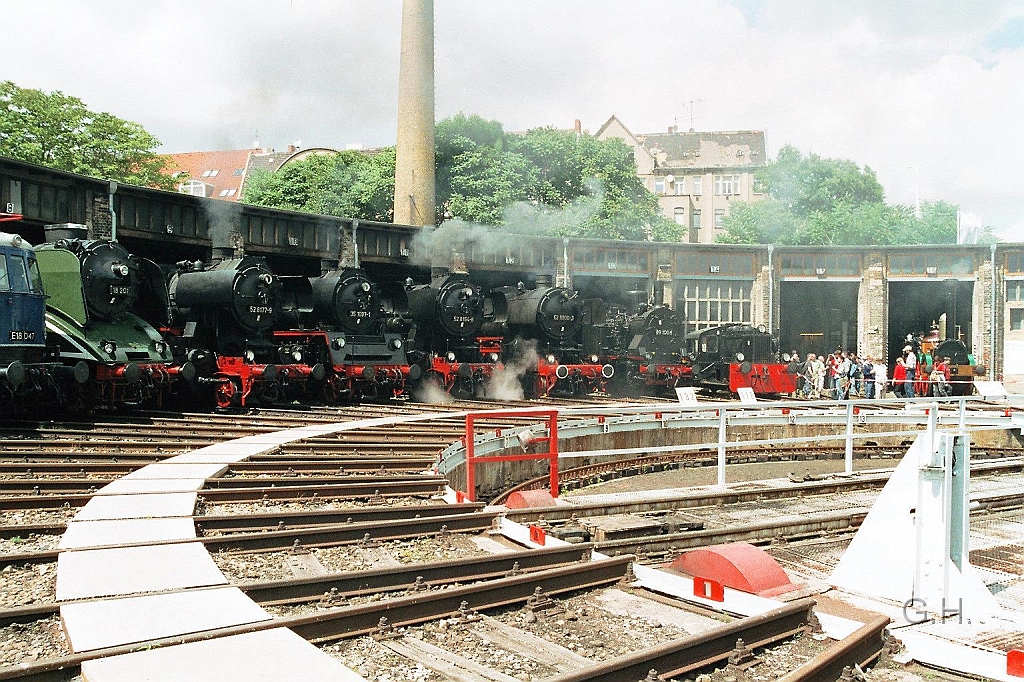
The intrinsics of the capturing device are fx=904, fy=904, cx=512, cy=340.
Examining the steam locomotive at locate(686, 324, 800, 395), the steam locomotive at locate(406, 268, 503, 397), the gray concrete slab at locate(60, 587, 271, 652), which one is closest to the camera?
the gray concrete slab at locate(60, 587, 271, 652)

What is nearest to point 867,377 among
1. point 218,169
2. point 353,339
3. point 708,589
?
point 353,339

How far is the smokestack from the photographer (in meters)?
39.4

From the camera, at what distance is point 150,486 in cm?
1020

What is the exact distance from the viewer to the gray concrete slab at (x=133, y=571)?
6082mm

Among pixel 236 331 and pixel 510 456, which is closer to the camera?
pixel 510 456

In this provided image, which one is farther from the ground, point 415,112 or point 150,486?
point 415,112

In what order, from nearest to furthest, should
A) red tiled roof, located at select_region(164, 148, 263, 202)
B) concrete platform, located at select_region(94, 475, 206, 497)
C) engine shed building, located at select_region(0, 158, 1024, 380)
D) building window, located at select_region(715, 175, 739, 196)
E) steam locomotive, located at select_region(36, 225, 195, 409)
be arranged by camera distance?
concrete platform, located at select_region(94, 475, 206, 497), steam locomotive, located at select_region(36, 225, 195, 409), engine shed building, located at select_region(0, 158, 1024, 380), red tiled roof, located at select_region(164, 148, 263, 202), building window, located at select_region(715, 175, 739, 196)

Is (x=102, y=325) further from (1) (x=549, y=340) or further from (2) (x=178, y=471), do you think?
(1) (x=549, y=340)

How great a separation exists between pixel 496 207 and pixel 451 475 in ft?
109

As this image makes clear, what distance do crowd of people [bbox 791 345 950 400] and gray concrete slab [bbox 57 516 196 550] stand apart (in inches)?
806

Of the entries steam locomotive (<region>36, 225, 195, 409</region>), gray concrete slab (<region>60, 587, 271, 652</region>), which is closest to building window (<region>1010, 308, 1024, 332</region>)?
steam locomotive (<region>36, 225, 195, 409</region>)

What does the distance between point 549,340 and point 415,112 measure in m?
17.1

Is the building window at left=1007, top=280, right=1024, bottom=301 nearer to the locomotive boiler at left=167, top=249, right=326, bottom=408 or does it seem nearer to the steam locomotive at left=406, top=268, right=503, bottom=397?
the steam locomotive at left=406, top=268, right=503, bottom=397

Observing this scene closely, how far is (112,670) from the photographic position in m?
4.50
